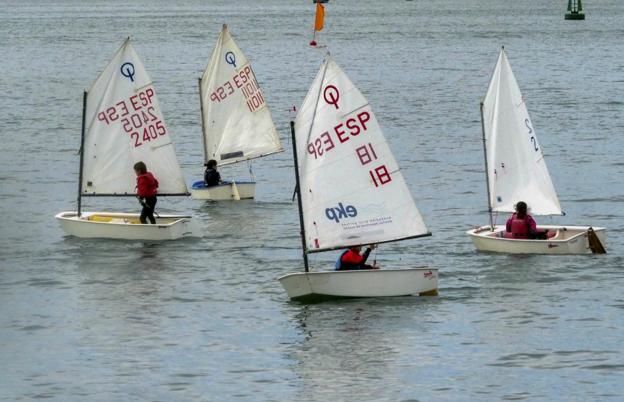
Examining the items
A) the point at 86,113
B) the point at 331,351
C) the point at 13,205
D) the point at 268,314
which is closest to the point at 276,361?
the point at 331,351

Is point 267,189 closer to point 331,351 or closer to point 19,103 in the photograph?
point 331,351

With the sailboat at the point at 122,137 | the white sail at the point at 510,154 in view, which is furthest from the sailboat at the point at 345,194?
the sailboat at the point at 122,137

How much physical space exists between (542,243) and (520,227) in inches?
36.1

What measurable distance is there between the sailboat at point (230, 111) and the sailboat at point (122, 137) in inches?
461

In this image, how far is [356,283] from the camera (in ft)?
155

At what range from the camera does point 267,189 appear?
7869 cm

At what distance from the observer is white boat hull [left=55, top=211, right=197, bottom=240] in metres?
58.8

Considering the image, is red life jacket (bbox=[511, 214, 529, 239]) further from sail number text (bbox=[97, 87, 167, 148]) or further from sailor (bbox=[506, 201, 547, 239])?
sail number text (bbox=[97, 87, 167, 148])

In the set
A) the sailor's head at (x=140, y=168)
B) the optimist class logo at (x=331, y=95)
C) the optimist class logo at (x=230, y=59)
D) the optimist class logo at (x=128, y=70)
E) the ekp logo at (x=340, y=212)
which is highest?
the optimist class logo at (x=230, y=59)

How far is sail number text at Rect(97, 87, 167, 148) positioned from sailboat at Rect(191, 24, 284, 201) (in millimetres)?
11676

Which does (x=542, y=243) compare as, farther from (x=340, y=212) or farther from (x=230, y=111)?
Answer: (x=230, y=111)

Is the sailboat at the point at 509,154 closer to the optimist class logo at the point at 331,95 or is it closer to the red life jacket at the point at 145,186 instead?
the red life jacket at the point at 145,186

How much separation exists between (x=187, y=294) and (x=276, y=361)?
960 centimetres

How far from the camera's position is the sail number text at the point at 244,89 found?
2943 inches
